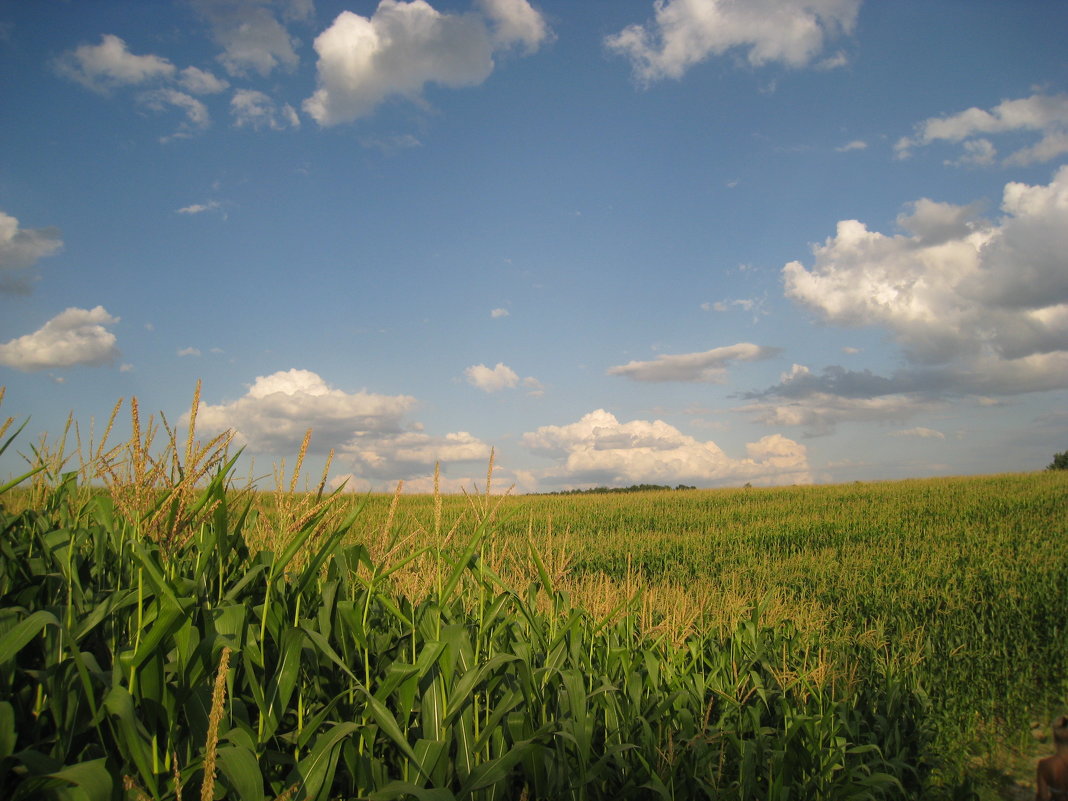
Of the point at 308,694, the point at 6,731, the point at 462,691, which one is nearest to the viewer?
the point at 6,731

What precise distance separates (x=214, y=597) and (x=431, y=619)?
1.05m

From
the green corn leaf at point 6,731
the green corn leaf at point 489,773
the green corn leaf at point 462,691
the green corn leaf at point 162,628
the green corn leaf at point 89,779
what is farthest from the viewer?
the green corn leaf at point 462,691

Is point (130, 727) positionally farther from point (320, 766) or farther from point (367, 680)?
point (367, 680)

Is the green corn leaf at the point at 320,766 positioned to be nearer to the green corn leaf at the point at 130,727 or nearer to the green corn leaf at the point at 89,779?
the green corn leaf at the point at 130,727

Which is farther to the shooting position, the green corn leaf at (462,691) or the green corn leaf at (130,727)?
the green corn leaf at (462,691)

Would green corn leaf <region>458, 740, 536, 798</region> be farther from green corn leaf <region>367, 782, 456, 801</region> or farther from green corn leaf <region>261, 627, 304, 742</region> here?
green corn leaf <region>261, 627, 304, 742</region>

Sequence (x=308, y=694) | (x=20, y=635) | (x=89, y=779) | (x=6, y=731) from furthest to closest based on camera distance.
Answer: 1. (x=308, y=694)
2. (x=20, y=635)
3. (x=6, y=731)
4. (x=89, y=779)

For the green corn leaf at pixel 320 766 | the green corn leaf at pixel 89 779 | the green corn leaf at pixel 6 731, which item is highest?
the green corn leaf at pixel 6 731

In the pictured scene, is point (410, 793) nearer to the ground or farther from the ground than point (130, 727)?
nearer to the ground

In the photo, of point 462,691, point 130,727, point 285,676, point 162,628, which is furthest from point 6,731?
point 462,691

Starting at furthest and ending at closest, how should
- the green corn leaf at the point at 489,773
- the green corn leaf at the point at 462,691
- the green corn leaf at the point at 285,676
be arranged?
1. the green corn leaf at the point at 462,691
2. the green corn leaf at the point at 285,676
3. the green corn leaf at the point at 489,773

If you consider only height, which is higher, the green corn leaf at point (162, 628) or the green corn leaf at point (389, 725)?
the green corn leaf at point (162, 628)

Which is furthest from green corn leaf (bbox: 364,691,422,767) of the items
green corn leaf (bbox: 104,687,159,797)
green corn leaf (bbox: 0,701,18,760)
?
green corn leaf (bbox: 0,701,18,760)

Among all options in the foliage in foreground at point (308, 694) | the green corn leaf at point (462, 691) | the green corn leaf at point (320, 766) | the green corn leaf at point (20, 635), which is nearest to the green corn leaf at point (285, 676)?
the foliage in foreground at point (308, 694)
